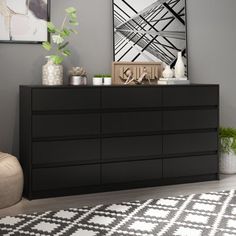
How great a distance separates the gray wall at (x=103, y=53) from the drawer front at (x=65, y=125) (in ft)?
1.67

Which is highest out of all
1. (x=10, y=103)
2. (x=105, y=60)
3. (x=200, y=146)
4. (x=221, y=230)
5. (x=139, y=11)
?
(x=139, y=11)

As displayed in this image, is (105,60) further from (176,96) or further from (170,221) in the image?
(170,221)

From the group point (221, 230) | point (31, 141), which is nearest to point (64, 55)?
point (31, 141)

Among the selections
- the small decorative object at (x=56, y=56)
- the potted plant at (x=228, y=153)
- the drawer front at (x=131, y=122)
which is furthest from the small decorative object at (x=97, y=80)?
the potted plant at (x=228, y=153)

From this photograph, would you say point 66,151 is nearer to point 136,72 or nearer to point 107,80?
point 107,80

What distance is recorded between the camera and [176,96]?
14.8ft

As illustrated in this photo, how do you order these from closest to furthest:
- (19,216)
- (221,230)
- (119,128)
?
1. (221,230)
2. (19,216)
3. (119,128)

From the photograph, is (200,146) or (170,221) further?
(200,146)

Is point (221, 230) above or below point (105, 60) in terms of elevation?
below

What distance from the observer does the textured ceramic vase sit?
14.3 ft

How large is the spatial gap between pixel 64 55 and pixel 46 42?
9.6 inches

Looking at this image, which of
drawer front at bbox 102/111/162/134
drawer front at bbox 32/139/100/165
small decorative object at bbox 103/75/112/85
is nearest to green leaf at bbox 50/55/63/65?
small decorative object at bbox 103/75/112/85

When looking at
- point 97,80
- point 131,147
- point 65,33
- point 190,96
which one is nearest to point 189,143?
point 190,96

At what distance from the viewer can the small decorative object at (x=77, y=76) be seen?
4.44 meters
